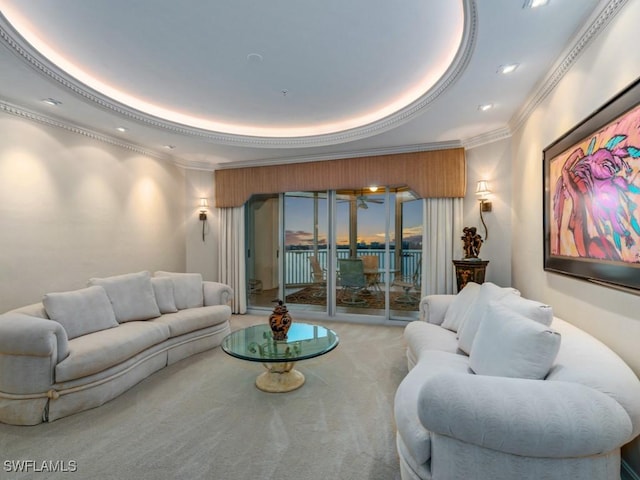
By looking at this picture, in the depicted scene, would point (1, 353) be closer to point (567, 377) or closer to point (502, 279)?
point (567, 377)

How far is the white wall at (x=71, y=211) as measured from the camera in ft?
10.3

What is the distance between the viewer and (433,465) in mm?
1351

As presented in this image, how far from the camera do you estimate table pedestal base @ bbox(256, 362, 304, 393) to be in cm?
271

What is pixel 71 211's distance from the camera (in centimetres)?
369

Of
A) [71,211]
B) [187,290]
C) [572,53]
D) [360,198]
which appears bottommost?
[187,290]

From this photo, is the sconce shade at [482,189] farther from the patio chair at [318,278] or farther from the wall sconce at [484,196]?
the patio chair at [318,278]

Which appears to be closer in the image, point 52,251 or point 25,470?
point 25,470

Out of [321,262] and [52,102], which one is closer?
[52,102]

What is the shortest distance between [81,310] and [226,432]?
1.80 m

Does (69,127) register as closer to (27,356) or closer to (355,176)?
(27,356)

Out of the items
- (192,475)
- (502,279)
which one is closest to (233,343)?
(192,475)

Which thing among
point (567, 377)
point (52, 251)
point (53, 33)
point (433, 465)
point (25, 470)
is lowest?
point (25, 470)

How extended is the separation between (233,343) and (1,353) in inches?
64.2

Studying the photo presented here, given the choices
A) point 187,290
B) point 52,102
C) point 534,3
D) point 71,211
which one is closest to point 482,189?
point 534,3
